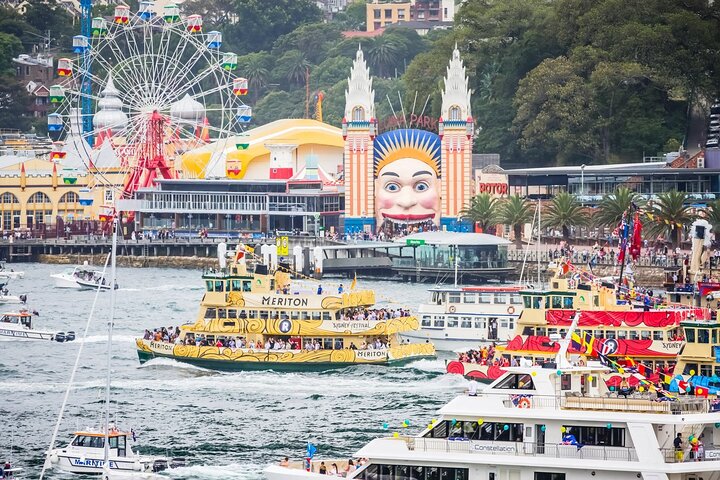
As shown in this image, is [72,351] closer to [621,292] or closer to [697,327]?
[621,292]

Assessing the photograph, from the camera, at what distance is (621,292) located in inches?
3167

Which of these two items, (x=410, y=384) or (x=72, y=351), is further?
(x=72, y=351)

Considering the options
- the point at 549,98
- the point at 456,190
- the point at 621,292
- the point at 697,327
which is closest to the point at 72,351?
the point at 621,292

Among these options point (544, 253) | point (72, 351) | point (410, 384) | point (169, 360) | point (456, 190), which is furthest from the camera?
point (456, 190)

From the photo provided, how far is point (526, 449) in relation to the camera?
4703 cm

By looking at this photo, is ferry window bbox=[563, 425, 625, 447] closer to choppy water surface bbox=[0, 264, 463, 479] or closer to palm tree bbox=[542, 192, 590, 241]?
choppy water surface bbox=[0, 264, 463, 479]

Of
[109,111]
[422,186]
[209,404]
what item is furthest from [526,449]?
[109,111]

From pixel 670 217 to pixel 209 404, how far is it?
2188 inches

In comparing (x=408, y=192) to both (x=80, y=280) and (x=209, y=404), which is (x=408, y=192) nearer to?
(x=80, y=280)

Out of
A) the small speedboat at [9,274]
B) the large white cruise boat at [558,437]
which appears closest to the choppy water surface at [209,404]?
the large white cruise boat at [558,437]

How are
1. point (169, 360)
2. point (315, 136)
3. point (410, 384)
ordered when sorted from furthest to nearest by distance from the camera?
1. point (315, 136)
2. point (169, 360)
3. point (410, 384)

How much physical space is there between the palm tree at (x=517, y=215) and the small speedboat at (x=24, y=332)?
47.8m

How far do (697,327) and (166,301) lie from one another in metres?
54.1

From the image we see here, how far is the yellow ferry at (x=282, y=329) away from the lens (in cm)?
8106
